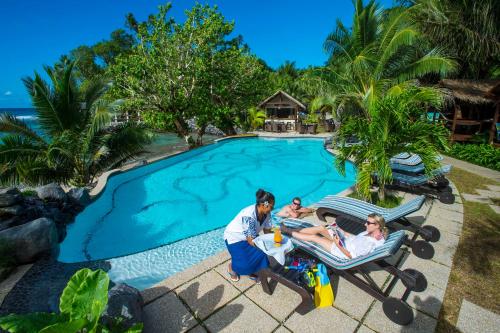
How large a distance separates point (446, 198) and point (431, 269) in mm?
3122

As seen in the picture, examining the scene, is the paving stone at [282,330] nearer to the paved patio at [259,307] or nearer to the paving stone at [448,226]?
the paved patio at [259,307]

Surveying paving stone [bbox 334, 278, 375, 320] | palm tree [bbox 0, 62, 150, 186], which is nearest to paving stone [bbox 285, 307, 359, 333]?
paving stone [bbox 334, 278, 375, 320]

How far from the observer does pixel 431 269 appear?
3.78m

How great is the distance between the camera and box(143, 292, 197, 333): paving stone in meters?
2.86

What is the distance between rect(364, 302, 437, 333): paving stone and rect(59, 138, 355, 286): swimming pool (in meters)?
4.15

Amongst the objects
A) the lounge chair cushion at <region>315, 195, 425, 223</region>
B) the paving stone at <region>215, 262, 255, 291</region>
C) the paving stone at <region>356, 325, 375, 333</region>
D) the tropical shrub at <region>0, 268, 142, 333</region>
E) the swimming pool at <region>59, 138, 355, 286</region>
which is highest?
the tropical shrub at <region>0, 268, 142, 333</region>

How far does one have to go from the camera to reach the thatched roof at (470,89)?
1167 cm

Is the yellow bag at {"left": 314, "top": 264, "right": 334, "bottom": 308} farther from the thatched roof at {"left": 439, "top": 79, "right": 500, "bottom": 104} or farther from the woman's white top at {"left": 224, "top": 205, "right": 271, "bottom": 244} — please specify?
the thatched roof at {"left": 439, "top": 79, "right": 500, "bottom": 104}

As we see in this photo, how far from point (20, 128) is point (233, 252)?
8.93 metres

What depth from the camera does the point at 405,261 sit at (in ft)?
13.1

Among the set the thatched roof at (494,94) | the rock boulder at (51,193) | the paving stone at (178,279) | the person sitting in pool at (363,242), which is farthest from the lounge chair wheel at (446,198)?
the rock boulder at (51,193)

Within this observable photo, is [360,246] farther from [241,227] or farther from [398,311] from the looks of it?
[241,227]

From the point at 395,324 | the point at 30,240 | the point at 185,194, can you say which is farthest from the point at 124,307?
the point at 185,194

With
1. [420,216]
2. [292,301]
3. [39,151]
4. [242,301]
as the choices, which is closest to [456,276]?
[420,216]
